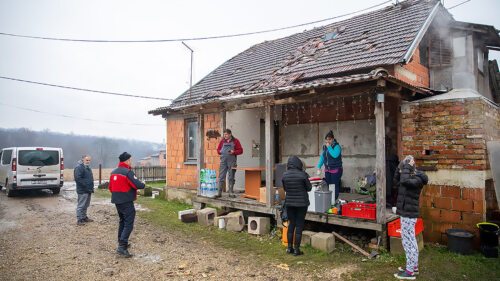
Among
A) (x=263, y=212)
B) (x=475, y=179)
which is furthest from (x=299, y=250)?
(x=475, y=179)

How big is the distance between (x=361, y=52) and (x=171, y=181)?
8034 mm

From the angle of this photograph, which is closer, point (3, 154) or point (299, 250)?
point (299, 250)

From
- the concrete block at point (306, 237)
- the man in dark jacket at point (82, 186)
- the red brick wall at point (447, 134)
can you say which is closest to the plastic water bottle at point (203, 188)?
the man in dark jacket at point (82, 186)

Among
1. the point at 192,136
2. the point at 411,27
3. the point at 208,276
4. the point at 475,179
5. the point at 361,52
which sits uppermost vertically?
the point at 411,27

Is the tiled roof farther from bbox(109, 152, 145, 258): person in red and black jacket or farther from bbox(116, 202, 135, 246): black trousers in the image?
bbox(116, 202, 135, 246): black trousers

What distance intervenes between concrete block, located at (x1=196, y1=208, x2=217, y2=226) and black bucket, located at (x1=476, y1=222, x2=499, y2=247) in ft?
19.2

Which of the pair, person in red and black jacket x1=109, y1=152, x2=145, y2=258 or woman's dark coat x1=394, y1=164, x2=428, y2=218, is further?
person in red and black jacket x1=109, y1=152, x2=145, y2=258

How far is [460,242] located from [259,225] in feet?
Answer: 13.0

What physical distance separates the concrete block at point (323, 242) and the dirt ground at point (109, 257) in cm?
91

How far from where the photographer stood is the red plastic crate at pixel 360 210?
626 centimetres

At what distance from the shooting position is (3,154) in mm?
14742

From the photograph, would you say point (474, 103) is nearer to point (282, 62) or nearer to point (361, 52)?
point (361, 52)

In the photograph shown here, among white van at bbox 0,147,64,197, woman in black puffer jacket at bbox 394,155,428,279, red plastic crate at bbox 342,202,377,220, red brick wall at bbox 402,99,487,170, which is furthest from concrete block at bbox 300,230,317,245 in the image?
white van at bbox 0,147,64,197

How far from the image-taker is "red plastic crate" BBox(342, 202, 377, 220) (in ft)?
20.5
